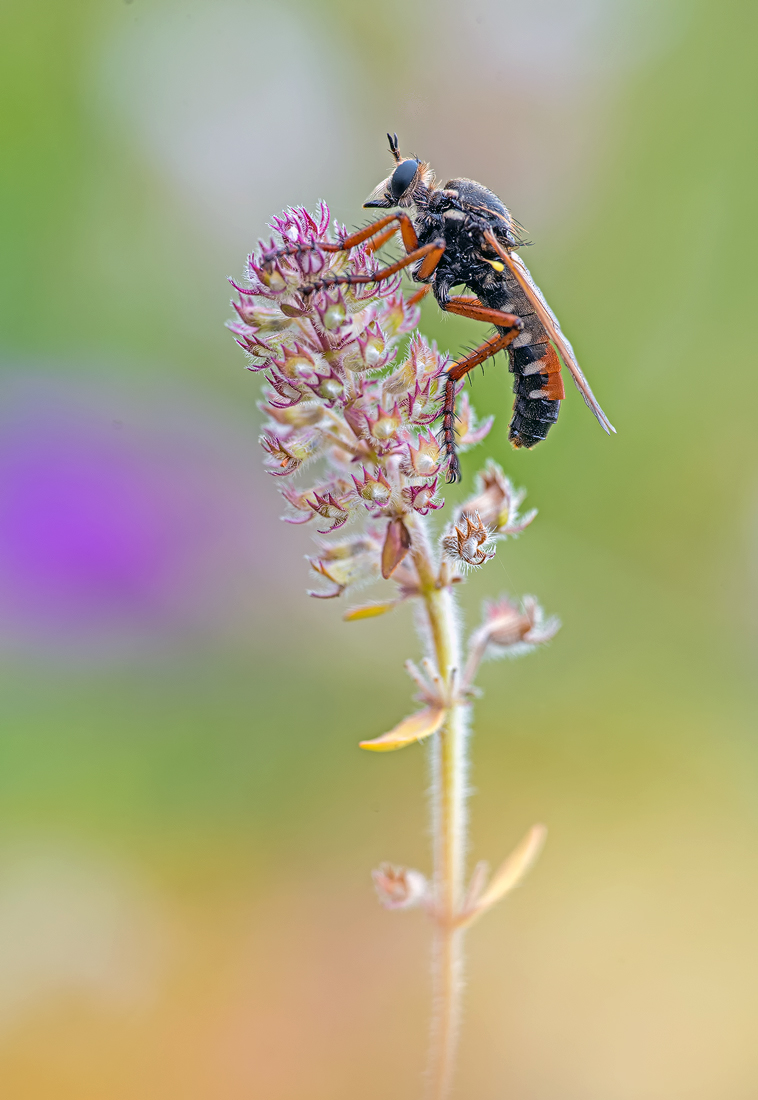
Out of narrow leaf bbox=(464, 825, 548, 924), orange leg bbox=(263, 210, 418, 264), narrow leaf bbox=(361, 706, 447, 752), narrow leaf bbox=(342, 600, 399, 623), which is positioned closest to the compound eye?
orange leg bbox=(263, 210, 418, 264)

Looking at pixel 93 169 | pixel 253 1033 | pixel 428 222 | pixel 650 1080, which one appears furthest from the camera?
pixel 93 169

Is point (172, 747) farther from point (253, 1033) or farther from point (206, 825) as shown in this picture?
point (253, 1033)

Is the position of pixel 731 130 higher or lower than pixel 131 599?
higher

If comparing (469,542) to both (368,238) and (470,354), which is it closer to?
(470,354)

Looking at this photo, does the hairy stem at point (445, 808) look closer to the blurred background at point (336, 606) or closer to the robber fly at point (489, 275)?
the robber fly at point (489, 275)

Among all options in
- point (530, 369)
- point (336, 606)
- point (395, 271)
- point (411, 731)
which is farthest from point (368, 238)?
point (336, 606)

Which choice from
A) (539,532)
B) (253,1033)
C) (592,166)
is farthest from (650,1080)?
(592,166)

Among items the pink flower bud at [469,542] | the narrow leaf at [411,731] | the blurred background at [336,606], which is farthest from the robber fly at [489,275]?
the blurred background at [336,606]
